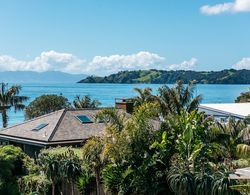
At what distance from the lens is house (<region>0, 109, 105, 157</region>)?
2992 centimetres

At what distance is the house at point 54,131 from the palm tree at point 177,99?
6828 mm

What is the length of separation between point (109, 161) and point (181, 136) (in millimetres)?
3868

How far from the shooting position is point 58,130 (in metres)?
30.8

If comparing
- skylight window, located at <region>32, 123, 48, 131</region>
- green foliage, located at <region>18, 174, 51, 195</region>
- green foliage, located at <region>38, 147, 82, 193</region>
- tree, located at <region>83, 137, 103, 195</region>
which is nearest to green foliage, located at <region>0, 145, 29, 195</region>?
green foliage, located at <region>18, 174, 51, 195</region>

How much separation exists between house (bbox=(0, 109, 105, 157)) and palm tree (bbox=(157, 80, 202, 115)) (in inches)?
269

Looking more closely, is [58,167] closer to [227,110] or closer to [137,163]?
[137,163]

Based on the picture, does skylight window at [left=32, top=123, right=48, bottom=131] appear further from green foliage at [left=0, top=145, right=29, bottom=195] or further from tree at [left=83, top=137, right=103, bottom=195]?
tree at [left=83, top=137, right=103, bottom=195]

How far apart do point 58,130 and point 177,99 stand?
12.0 meters

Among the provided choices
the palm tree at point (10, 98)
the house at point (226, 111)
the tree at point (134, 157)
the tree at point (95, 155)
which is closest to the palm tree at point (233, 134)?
the tree at point (134, 157)

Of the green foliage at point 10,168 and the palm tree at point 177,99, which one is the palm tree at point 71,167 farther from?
the palm tree at point 177,99

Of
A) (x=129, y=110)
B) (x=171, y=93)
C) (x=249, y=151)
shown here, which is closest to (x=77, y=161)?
(x=249, y=151)

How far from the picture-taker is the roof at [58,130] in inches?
1182

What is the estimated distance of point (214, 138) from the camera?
24156 mm

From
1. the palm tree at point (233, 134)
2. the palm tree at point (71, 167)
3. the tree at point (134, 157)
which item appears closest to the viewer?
the tree at point (134, 157)
